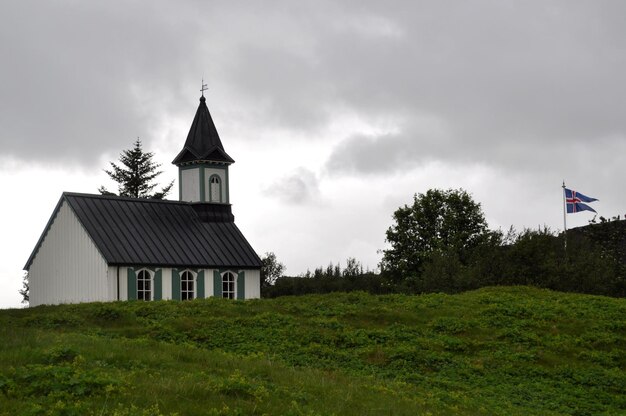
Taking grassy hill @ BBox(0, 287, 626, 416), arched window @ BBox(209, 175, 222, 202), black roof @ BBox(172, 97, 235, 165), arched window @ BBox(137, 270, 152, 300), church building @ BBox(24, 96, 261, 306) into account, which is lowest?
grassy hill @ BBox(0, 287, 626, 416)

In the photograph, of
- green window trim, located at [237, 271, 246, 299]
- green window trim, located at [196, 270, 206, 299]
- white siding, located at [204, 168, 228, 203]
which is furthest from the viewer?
white siding, located at [204, 168, 228, 203]

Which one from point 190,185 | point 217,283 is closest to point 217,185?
point 190,185

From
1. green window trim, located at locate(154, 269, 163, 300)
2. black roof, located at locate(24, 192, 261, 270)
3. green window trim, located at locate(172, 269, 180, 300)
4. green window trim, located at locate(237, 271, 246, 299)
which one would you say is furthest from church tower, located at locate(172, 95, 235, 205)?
green window trim, located at locate(154, 269, 163, 300)

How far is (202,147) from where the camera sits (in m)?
59.2

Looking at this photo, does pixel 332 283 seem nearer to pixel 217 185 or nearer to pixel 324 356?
pixel 217 185

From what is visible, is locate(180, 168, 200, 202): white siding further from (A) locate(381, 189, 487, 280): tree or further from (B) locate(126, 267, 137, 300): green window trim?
(A) locate(381, 189, 487, 280): tree

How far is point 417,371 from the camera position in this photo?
24312 mm

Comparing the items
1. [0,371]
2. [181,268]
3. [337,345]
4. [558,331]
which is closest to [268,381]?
[0,371]

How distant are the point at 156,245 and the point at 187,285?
2.99 m

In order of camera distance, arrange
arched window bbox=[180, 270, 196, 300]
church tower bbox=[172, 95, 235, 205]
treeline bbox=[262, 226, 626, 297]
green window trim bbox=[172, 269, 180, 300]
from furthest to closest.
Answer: church tower bbox=[172, 95, 235, 205], arched window bbox=[180, 270, 196, 300], green window trim bbox=[172, 269, 180, 300], treeline bbox=[262, 226, 626, 297]

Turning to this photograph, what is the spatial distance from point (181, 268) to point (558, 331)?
1104 inches

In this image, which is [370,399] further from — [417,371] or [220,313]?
[220,313]

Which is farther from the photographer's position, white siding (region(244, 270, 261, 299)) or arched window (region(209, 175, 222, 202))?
arched window (region(209, 175, 222, 202))

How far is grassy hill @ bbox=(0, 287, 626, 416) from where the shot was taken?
15.3 metres
